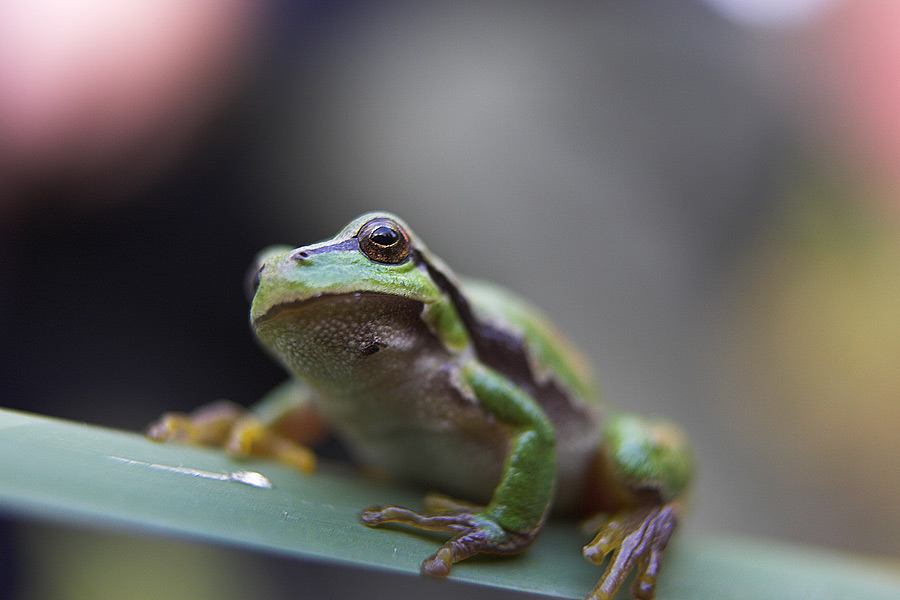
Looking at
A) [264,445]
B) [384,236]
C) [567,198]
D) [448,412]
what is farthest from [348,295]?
[567,198]

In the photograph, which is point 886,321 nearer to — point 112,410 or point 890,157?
point 890,157

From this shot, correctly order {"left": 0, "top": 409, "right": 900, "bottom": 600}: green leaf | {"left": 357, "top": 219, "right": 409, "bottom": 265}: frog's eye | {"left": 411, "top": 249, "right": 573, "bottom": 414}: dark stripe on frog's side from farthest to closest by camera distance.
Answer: {"left": 411, "top": 249, "right": 573, "bottom": 414}: dark stripe on frog's side, {"left": 357, "top": 219, "right": 409, "bottom": 265}: frog's eye, {"left": 0, "top": 409, "right": 900, "bottom": 600}: green leaf

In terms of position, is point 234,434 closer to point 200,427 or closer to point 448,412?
point 200,427

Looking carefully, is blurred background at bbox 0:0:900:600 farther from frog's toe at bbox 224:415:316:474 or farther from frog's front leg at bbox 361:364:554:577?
frog's front leg at bbox 361:364:554:577

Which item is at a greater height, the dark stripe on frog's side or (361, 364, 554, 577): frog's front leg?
the dark stripe on frog's side

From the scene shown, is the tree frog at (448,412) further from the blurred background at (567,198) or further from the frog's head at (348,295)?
the blurred background at (567,198)

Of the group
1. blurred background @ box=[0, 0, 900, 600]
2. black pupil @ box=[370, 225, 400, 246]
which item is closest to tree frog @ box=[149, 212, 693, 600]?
black pupil @ box=[370, 225, 400, 246]
